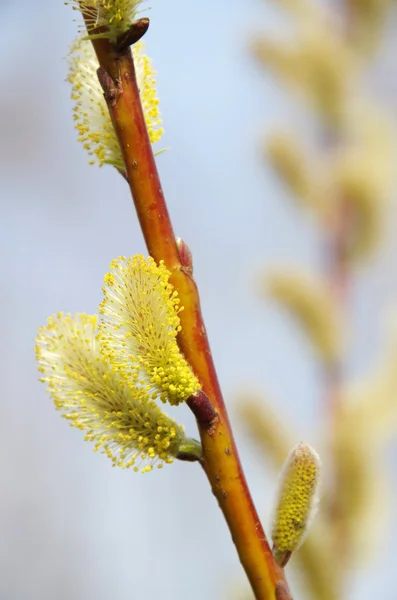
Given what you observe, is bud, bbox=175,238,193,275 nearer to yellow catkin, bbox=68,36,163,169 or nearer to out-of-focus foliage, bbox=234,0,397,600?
yellow catkin, bbox=68,36,163,169

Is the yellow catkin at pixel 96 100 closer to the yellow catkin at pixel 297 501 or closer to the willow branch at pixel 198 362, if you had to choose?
the willow branch at pixel 198 362

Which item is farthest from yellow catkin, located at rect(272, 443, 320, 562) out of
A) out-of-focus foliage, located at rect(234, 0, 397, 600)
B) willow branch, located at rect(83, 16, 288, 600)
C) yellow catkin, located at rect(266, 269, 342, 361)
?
yellow catkin, located at rect(266, 269, 342, 361)

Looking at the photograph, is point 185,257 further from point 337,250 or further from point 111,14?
point 337,250

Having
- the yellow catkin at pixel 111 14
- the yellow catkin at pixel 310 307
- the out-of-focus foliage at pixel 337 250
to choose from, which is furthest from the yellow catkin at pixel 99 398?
the yellow catkin at pixel 310 307

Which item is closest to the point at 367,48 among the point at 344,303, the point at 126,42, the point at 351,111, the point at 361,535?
the point at 351,111

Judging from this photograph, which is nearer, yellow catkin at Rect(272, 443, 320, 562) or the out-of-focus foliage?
yellow catkin at Rect(272, 443, 320, 562)

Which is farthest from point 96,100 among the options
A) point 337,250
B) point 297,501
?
point 337,250
